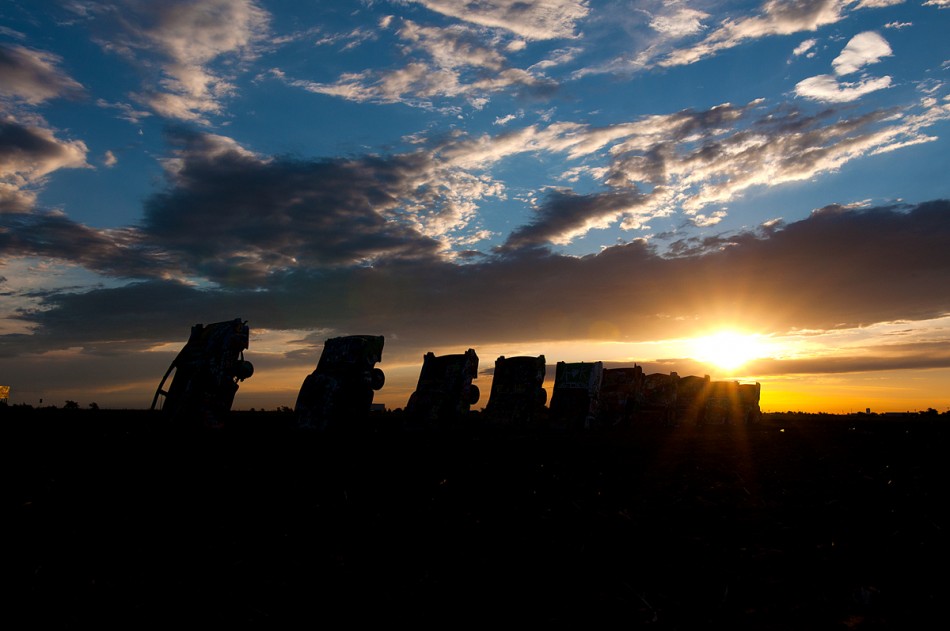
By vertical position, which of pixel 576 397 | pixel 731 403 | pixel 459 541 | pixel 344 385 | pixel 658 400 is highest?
pixel 344 385

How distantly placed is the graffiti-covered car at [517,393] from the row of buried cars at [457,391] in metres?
0.04

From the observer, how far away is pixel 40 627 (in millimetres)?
4695

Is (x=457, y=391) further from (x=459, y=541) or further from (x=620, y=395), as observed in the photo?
(x=459, y=541)

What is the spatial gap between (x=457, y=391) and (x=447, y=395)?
1.39 ft

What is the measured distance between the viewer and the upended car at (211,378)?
59.3 ft

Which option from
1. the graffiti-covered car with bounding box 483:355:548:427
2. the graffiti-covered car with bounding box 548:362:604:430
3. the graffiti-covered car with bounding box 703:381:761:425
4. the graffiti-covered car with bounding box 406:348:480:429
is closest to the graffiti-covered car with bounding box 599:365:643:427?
the graffiti-covered car with bounding box 548:362:604:430

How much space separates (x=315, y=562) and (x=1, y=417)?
54.1ft

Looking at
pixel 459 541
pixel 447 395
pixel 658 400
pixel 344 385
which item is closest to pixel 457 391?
pixel 447 395

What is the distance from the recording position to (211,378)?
18.2 m

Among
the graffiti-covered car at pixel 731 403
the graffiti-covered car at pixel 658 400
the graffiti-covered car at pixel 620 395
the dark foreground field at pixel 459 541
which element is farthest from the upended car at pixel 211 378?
the graffiti-covered car at pixel 731 403

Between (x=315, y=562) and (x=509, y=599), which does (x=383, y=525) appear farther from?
(x=509, y=599)

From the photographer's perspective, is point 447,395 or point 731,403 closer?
point 447,395

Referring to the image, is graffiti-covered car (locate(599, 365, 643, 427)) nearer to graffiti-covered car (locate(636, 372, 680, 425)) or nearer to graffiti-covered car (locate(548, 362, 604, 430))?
graffiti-covered car (locate(636, 372, 680, 425))

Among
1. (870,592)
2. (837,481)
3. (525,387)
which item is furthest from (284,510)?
(525,387)
